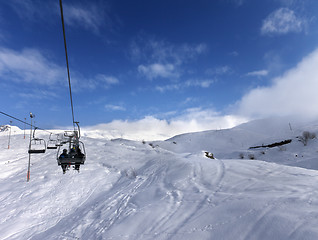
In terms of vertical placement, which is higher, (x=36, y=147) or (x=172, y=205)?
(x=36, y=147)

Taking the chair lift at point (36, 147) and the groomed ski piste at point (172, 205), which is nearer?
Result: the groomed ski piste at point (172, 205)

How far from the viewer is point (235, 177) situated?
31.0ft

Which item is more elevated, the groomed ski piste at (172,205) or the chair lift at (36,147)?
the chair lift at (36,147)

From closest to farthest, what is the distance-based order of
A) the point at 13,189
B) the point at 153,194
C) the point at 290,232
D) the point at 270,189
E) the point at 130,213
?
the point at 290,232, the point at 270,189, the point at 130,213, the point at 153,194, the point at 13,189


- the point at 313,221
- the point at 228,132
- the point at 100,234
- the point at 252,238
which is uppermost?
the point at 228,132

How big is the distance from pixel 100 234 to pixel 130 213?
4.72 feet

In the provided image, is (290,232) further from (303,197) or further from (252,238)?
(303,197)

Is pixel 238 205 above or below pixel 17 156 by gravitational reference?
below

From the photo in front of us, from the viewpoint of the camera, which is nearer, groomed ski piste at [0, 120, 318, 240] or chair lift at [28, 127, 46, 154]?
groomed ski piste at [0, 120, 318, 240]

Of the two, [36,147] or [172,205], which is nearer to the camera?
[172,205]

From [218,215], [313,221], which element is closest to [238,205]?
[218,215]

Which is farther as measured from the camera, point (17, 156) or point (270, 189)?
point (17, 156)

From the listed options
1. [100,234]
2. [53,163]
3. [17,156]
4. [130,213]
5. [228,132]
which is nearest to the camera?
[100,234]

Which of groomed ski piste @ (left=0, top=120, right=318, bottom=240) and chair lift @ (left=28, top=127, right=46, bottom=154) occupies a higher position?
chair lift @ (left=28, top=127, right=46, bottom=154)
